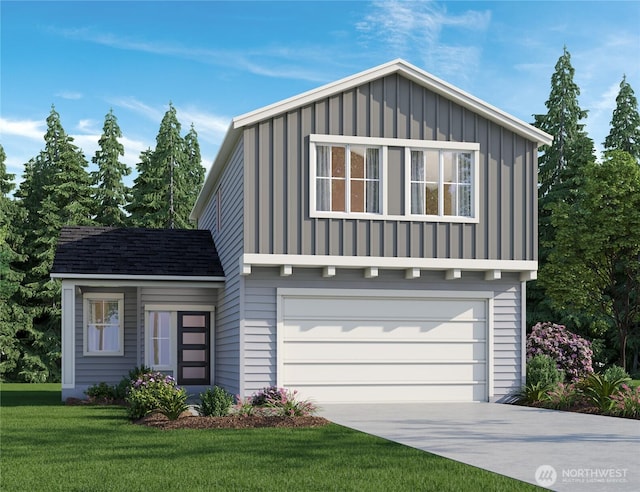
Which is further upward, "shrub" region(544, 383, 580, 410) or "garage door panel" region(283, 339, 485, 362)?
"garage door panel" region(283, 339, 485, 362)

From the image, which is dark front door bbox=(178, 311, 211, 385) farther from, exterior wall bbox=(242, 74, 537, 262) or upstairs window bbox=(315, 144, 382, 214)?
upstairs window bbox=(315, 144, 382, 214)

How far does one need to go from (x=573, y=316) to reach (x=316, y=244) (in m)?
20.6

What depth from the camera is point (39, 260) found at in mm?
39625

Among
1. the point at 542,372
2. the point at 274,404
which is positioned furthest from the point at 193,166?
the point at 274,404

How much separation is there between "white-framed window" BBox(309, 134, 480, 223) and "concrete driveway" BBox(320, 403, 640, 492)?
12.6 feet

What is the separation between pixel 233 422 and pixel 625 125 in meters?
31.6

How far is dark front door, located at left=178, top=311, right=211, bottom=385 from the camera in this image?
20.7 metres

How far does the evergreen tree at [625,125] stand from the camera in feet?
127

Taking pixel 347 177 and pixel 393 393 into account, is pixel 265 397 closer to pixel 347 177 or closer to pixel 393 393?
pixel 393 393

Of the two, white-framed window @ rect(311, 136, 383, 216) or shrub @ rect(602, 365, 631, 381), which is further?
shrub @ rect(602, 365, 631, 381)

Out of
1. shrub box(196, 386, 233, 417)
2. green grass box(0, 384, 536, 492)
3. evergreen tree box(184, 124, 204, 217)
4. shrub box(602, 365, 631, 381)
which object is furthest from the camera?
evergreen tree box(184, 124, 204, 217)

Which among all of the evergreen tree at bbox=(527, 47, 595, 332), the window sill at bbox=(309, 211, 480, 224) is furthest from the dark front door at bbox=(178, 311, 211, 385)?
the evergreen tree at bbox=(527, 47, 595, 332)

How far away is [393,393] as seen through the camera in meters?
17.4

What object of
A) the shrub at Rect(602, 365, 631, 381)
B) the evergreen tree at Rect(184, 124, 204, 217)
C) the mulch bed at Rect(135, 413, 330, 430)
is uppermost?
the evergreen tree at Rect(184, 124, 204, 217)
